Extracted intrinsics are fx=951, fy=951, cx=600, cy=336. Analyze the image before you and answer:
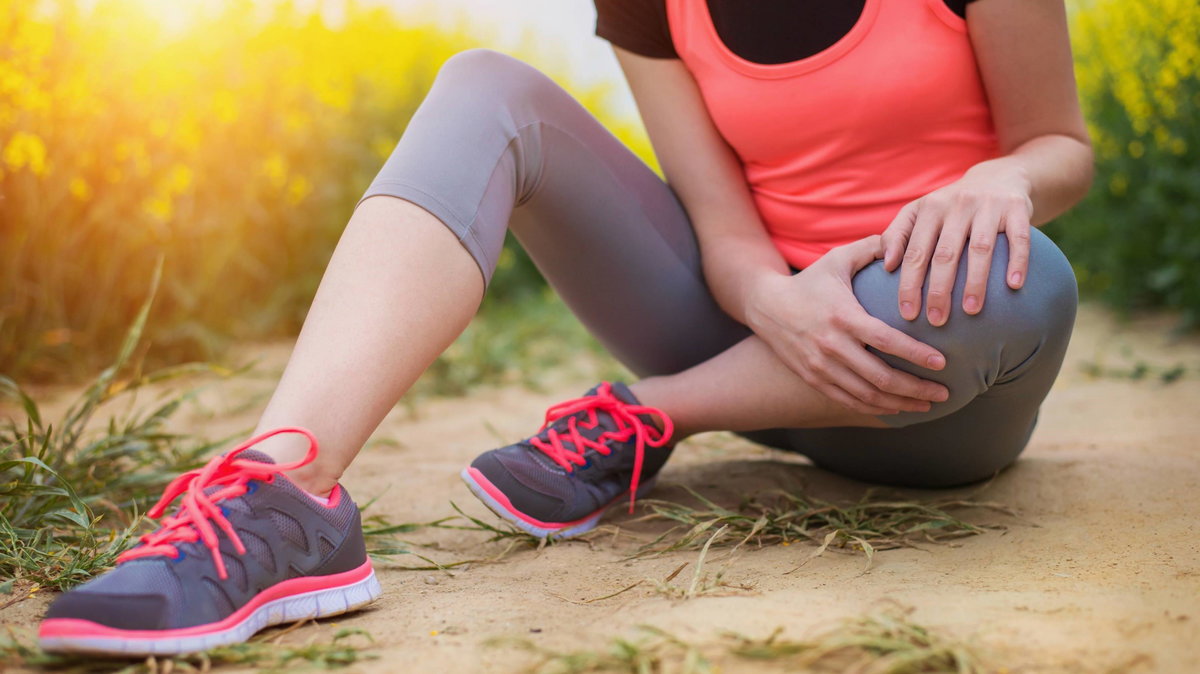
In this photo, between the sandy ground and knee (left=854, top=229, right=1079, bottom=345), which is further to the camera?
knee (left=854, top=229, right=1079, bottom=345)

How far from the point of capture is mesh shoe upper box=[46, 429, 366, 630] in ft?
2.93

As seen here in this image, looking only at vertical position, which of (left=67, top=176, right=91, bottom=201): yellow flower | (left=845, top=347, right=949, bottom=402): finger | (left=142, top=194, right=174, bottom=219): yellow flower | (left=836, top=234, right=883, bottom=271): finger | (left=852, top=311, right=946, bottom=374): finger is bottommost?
(left=845, top=347, right=949, bottom=402): finger

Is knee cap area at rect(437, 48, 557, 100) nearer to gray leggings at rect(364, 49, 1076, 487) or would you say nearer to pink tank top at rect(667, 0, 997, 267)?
gray leggings at rect(364, 49, 1076, 487)

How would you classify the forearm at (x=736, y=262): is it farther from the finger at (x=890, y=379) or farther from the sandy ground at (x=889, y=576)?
the sandy ground at (x=889, y=576)

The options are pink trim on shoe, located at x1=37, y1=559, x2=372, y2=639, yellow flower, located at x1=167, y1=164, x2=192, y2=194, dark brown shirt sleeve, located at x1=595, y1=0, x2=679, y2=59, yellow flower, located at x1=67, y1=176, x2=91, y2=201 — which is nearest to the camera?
pink trim on shoe, located at x1=37, y1=559, x2=372, y2=639

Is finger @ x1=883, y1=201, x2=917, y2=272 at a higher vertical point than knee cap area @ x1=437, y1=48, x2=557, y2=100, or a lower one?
lower

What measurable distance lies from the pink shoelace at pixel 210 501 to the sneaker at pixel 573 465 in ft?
1.13

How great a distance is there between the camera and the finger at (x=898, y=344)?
1.07m

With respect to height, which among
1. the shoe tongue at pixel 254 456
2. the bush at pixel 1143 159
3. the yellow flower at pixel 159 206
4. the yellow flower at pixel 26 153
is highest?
the yellow flower at pixel 26 153

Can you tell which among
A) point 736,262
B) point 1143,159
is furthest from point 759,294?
point 1143,159

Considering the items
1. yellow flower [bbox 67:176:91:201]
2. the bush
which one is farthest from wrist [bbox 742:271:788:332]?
yellow flower [bbox 67:176:91:201]

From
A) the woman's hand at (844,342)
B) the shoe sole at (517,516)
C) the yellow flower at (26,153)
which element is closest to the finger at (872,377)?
the woman's hand at (844,342)

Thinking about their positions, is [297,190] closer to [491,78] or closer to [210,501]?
[491,78]

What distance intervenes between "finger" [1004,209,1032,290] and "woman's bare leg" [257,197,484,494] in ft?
2.04
